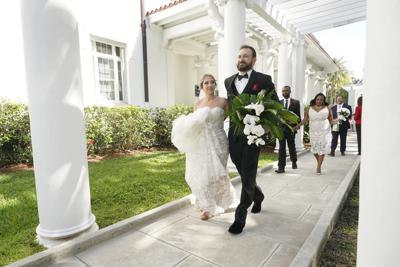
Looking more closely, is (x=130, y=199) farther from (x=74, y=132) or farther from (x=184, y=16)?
(x=184, y=16)

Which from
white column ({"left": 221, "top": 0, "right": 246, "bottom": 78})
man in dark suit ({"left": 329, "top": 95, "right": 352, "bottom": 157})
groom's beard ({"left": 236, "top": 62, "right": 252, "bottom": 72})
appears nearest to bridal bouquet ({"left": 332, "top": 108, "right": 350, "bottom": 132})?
man in dark suit ({"left": 329, "top": 95, "right": 352, "bottom": 157})

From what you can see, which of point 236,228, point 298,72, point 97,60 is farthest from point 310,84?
point 236,228

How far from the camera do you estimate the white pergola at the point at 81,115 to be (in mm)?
1321

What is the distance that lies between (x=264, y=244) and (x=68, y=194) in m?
2.34

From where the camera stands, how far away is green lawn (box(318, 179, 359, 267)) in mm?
2841

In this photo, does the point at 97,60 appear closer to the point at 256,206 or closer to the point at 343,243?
the point at 256,206

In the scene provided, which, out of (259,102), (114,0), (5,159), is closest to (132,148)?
(5,159)

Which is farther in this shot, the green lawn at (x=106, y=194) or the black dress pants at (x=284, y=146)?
the black dress pants at (x=284, y=146)

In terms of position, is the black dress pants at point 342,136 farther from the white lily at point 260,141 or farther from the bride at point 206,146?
the white lily at point 260,141

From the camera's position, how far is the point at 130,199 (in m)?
4.66

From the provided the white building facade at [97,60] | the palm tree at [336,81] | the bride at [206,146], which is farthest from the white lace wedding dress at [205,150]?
the palm tree at [336,81]

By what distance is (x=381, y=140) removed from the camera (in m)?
1.35

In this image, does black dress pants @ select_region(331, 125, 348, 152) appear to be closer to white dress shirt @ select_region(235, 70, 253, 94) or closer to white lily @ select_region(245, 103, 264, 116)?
white dress shirt @ select_region(235, 70, 253, 94)

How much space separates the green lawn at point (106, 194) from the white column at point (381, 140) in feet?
10.6
